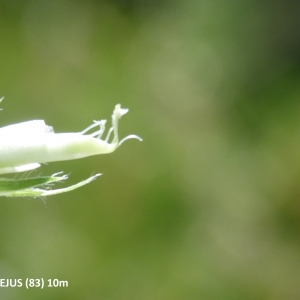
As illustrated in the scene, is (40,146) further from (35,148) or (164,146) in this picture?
(164,146)

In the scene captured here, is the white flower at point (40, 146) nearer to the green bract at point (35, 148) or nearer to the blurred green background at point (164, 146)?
the green bract at point (35, 148)

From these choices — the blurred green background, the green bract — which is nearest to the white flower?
the green bract

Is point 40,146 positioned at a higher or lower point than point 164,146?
lower

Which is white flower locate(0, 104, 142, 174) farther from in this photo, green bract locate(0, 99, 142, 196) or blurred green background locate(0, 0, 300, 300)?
blurred green background locate(0, 0, 300, 300)

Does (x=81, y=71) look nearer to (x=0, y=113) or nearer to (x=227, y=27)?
(x=0, y=113)

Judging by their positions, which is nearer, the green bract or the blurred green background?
the green bract

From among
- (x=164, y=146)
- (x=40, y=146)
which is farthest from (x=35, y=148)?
(x=164, y=146)

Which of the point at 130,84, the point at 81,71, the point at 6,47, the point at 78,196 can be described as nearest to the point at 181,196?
the point at 78,196

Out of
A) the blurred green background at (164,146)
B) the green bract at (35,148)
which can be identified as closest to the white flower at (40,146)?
the green bract at (35,148)
